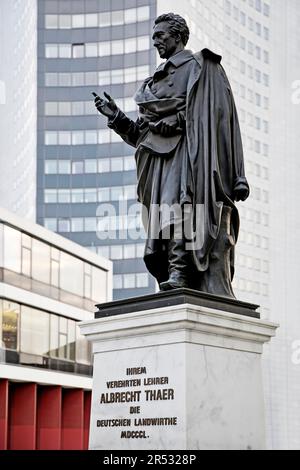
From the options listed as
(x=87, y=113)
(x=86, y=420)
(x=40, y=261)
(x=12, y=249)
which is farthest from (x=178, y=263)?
(x=87, y=113)

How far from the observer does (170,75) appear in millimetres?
9641

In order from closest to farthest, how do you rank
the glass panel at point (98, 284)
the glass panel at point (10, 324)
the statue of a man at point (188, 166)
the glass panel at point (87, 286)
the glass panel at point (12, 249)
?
the statue of a man at point (188, 166)
the glass panel at point (10, 324)
the glass panel at point (12, 249)
the glass panel at point (87, 286)
the glass panel at point (98, 284)

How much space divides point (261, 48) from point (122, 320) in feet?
423

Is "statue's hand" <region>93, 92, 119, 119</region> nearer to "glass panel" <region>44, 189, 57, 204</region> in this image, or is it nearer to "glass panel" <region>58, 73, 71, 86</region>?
"glass panel" <region>44, 189, 57, 204</region>

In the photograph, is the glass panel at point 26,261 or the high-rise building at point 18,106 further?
the high-rise building at point 18,106

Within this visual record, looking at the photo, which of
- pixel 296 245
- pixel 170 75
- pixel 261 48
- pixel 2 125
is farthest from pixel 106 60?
pixel 170 75

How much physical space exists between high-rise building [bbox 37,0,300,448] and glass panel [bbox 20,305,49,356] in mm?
53297

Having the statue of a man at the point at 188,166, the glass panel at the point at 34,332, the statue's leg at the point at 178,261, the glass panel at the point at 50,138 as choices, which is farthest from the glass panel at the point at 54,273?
the glass panel at the point at 50,138

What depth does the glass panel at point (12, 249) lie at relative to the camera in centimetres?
4756

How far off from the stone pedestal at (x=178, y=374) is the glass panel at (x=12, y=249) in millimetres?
38970

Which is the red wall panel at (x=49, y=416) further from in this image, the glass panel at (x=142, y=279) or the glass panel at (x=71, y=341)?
the glass panel at (x=142, y=279)

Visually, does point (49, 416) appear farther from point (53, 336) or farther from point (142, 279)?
point (142, 279)

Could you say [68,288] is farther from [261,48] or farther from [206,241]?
[261,48]

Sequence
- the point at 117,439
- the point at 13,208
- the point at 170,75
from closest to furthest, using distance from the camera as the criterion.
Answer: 1. the point at 117,439
2. the point at 170,75
3. the point at 13,208
